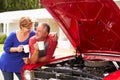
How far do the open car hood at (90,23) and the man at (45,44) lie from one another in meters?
0.25

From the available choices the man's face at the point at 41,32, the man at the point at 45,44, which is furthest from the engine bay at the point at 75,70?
the man's face at the point at 41,32

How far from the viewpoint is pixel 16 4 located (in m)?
53.6

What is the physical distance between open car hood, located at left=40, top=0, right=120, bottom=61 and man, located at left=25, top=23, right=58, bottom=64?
0.83 ft

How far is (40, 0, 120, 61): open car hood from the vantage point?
494 cm

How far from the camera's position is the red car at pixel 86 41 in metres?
4.85

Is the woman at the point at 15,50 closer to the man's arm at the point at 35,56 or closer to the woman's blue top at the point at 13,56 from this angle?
the woman's blue top at the point at 13,56

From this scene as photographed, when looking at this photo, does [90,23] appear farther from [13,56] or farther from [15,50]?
[13,56]

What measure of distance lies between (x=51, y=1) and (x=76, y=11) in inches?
14.9

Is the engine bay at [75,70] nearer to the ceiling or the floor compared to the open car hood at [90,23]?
nearer to the floor

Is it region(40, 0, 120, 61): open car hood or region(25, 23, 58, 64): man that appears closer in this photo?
region(40, 0, 120, 61): open car hood

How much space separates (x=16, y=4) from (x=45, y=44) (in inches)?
1917

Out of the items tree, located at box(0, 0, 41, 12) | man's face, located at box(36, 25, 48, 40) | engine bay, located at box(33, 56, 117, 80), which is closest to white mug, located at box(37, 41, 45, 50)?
man's face, located at box(36, 25, 48, 40)

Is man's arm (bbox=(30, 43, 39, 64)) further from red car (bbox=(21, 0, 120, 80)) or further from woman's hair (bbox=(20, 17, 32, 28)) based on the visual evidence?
woman's hair (bbox=(20, 17, 32, 28))

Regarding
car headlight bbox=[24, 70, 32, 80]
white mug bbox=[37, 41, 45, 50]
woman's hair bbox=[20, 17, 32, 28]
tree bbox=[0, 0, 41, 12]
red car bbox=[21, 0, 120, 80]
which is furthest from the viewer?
tree bbox=[0, 0, 41, 12]
